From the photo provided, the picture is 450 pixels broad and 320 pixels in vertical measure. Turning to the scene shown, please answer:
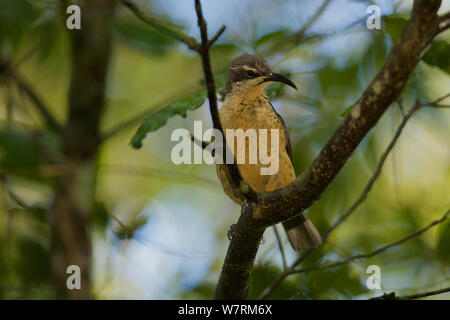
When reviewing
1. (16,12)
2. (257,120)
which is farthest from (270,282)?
(16,12)

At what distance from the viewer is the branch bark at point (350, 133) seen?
2.67m

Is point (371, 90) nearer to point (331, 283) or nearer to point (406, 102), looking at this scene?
point (331, 283)

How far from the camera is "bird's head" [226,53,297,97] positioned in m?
4.70

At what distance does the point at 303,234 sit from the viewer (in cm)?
484

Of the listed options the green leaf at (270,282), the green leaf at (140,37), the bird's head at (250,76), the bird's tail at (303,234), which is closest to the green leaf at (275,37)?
the bird's head at (250,76)

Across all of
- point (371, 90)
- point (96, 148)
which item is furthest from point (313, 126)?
point (371, 90)

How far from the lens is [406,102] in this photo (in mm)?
Answer: 5707

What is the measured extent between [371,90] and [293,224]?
93.7 inches

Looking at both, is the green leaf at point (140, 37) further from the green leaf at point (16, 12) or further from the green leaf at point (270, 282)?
the green leaf at point (270, 282)

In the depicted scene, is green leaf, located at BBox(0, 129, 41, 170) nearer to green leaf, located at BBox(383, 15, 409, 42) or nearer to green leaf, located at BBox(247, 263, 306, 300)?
green leaf, located at BBox(247, 263, 306, 300)

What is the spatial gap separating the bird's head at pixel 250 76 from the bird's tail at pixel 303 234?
1138mm

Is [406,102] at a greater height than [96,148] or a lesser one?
greater

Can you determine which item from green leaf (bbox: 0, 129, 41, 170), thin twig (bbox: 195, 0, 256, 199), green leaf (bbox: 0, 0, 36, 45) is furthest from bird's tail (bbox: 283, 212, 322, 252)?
green leaf (bbox: 0, 0, 36, 45)

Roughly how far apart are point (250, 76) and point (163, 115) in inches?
46.1
